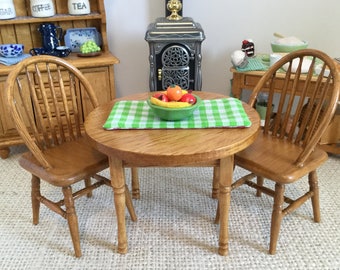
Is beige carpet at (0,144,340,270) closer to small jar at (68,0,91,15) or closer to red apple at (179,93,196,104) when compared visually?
red apple at (179,93,196,104)

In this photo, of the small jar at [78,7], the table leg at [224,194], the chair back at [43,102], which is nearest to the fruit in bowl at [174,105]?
the table leg at [224,194]

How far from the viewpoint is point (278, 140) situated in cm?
187

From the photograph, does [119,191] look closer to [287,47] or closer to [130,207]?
[130,207]

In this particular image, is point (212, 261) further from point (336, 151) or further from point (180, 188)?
point (336, 151)

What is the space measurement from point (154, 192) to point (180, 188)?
0.55 feet

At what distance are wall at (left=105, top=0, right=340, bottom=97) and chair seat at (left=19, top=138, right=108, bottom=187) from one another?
134 cm

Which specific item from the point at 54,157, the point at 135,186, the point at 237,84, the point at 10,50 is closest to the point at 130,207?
the point at 135,186

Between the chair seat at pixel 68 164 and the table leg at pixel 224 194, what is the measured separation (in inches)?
22.0

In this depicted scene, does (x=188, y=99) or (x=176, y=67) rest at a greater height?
(x=188, y=99)

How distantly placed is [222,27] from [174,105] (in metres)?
1.61

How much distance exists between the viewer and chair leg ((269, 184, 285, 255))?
1.64 m

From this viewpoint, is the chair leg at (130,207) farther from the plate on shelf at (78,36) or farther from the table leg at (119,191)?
the plate on shelf at (78,36)

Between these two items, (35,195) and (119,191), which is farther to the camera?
(35,195)

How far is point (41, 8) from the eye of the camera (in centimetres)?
246
